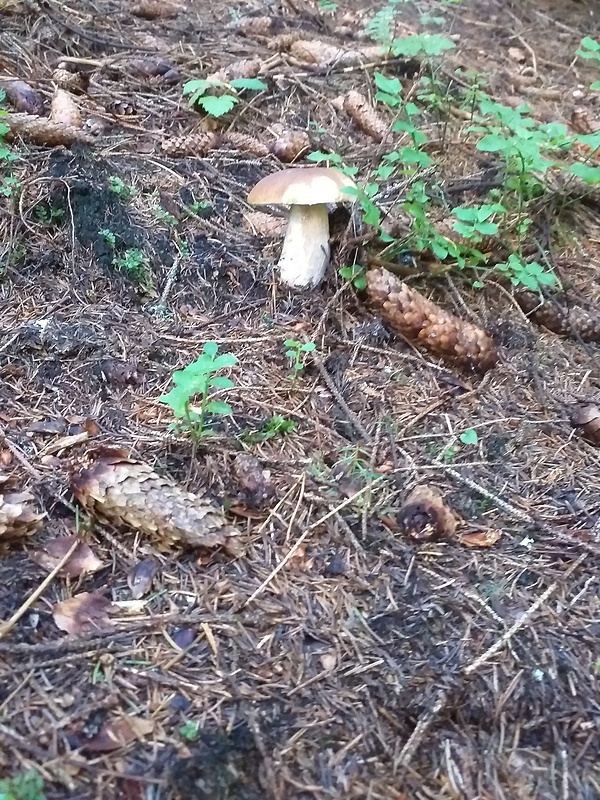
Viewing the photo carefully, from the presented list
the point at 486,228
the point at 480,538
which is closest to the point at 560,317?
the point at 486,228

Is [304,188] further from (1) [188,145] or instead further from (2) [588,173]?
(2) [588,173]

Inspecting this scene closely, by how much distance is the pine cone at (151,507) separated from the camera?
61.9 inches

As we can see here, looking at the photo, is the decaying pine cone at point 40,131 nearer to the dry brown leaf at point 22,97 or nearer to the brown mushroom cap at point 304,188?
the dry brown leaf at point 22,97

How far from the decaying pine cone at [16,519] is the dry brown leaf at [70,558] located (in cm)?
6

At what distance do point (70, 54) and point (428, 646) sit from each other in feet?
11.5

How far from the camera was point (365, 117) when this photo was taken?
327cm

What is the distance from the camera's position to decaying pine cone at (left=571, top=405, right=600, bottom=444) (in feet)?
7.00

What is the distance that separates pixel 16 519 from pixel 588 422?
1.86 m

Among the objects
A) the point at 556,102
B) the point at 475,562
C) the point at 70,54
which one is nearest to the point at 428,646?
the point at 475,562

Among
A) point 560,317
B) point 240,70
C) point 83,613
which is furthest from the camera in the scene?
point 240,70

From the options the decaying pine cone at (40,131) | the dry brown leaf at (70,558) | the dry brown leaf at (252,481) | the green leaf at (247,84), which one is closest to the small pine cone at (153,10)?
the green leaf at (247,84)

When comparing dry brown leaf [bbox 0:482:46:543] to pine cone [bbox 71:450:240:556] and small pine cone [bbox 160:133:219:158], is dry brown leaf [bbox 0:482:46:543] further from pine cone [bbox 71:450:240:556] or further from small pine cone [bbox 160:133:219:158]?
small pine cone [bbox 160:133:219:158]

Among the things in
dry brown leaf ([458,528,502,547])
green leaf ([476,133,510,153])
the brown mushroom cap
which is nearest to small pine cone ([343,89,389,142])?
green leaf ([476,133,510,153])

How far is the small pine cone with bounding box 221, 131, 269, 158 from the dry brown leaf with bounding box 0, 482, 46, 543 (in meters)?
2.12
